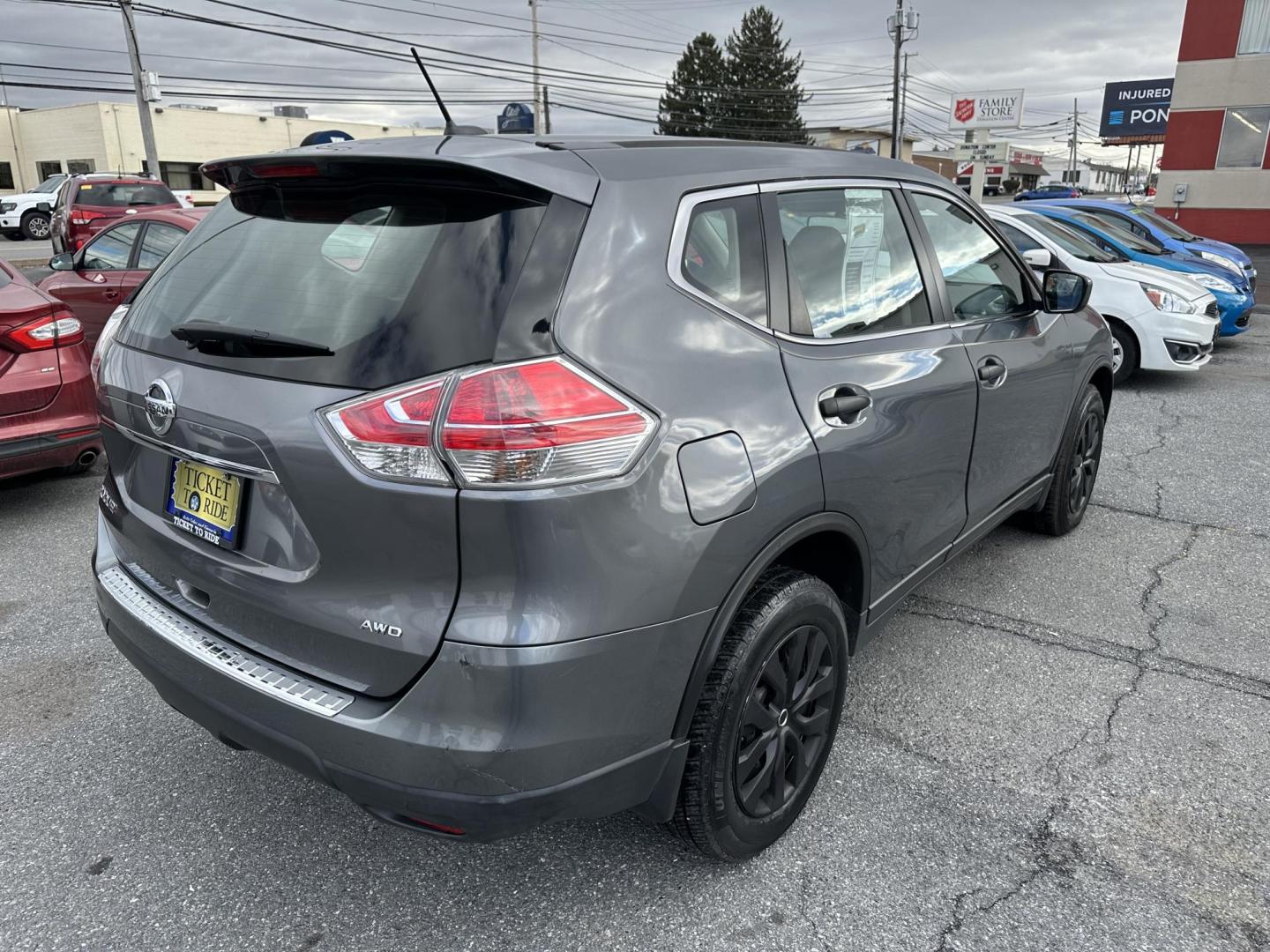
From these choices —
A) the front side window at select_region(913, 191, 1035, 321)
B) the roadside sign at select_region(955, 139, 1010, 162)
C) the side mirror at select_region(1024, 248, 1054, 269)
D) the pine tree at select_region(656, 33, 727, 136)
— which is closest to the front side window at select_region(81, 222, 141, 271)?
the front side window at select_region(913, 191, 1035, 321)

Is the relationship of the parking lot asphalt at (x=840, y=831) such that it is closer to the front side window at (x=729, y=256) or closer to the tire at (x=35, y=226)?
the front side window at (x=729, y=256)

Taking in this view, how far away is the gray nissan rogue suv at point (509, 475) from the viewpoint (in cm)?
176

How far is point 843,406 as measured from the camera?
7.74ft

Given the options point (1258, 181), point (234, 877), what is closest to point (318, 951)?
point (234, 877)

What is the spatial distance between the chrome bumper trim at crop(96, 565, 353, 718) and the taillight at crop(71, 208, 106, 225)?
1667cm

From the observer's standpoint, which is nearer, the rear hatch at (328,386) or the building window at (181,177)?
the rear hatch at (328,386)

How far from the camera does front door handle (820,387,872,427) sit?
2312mm

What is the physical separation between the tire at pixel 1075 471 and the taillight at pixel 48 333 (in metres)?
5.06

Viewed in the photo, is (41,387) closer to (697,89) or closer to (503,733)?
(503,733)

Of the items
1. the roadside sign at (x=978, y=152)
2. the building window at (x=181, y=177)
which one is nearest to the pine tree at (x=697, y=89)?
the roadside sign at (x=978, y=152)

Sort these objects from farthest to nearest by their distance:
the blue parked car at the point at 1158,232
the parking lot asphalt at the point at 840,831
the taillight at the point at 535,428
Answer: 1. the blue parked car at the point at 1158,232
2. the parking lot asphalt at the point at 840,831
3. the taillight at the point at 535,428

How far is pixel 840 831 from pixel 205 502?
72.6 inches

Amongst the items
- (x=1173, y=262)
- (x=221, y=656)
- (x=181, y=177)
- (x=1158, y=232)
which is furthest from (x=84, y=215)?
(x=181, y=177)

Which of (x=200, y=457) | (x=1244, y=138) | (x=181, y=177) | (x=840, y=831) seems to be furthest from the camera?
(x=181, y=177)
